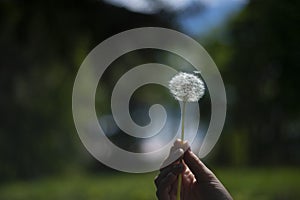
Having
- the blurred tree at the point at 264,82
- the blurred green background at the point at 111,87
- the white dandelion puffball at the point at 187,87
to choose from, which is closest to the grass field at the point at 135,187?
the blurred green background at the point at 111,87

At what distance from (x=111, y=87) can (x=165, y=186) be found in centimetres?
427

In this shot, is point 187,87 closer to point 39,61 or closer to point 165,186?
point 165,186

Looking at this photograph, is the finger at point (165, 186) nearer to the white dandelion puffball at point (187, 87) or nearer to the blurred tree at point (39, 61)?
the white dandelion puffball at point (187, 87)

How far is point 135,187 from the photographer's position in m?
6.58

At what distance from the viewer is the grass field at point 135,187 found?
220 inches

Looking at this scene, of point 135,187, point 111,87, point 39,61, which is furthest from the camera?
point 135,187

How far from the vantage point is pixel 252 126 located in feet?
26.4

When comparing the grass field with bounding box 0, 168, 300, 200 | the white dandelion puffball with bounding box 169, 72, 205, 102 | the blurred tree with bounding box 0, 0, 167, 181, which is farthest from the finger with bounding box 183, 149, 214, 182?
the grass field with bounding box 0, 168, 300, 200

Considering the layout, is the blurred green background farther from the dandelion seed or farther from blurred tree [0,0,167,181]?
the dandelion seed

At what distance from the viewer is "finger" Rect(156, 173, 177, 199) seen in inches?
37.6

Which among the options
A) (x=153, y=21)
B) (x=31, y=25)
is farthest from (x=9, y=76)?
(x=153, y=21)

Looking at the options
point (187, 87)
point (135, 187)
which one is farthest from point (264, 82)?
point (187, 87)

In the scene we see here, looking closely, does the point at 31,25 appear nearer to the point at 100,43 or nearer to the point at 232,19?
the point at 100,43

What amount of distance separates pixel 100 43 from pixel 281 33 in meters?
1.68
